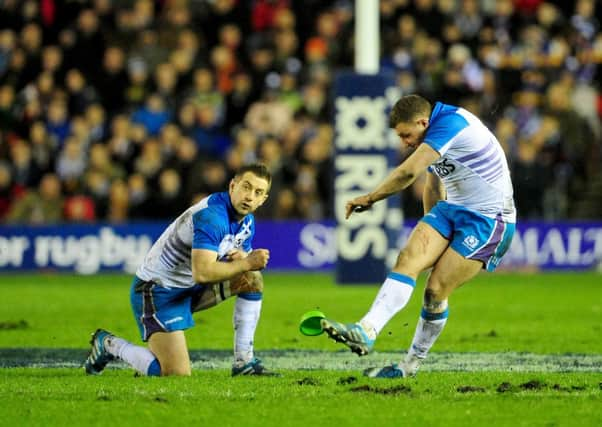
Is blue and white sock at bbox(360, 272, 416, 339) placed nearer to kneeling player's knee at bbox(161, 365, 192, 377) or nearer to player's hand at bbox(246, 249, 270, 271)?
player's hand at bbox(246, 249, 270, 271)

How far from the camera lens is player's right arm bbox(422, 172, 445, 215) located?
373 inches

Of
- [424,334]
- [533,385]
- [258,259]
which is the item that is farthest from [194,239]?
[533,385]

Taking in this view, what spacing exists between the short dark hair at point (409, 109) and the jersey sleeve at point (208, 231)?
1310 millimetres

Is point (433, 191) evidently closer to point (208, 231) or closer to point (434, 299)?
point (434, 299)

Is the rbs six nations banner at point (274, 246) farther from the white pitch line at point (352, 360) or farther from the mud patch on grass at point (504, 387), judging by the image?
the mud patch on grass at point (504, 387)

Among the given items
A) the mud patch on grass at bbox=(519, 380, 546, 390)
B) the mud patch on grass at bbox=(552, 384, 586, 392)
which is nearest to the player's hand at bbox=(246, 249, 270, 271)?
the mud patch on grass at bbox=(519, 380, 546, 390)

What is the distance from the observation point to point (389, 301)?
8570 millimetres

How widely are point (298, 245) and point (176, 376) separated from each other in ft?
41.3

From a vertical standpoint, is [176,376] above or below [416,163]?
below

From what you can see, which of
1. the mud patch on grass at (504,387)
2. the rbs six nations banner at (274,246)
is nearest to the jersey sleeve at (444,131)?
the mud patch on grass at (504,387)

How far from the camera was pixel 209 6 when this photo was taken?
2373 centimetres

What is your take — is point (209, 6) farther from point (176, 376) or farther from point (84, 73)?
point (176, 376)

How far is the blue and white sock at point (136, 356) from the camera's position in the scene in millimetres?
9133

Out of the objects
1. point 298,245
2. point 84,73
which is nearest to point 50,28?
point 84,73
